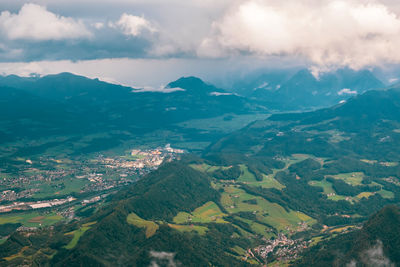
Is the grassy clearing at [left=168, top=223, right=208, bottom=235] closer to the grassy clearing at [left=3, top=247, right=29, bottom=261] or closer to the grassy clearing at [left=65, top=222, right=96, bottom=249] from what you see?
the grassy clearing at [left=65, top=222, right=96, bottom=249]

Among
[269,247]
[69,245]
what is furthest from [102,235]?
[269,247]

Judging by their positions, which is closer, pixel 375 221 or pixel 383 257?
pixel 383 257

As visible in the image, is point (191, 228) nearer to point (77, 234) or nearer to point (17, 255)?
point (77, 234)

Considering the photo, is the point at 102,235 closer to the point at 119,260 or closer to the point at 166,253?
the point at 119,260

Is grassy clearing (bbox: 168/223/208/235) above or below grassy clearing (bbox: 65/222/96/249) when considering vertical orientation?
below

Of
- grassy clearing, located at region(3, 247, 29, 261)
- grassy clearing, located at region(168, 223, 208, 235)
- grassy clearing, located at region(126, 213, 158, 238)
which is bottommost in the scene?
grassy clearing, located at region(168, 223, 208, 235)

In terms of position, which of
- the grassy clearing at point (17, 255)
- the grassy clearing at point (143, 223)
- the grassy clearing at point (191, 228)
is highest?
the grassy clearing at point (143, 223)

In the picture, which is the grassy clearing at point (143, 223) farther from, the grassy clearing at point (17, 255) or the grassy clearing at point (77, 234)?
the grassy clearing at point (17, 255)

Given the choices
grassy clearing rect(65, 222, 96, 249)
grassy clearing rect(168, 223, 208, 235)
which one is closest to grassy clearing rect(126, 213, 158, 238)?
grassy clearing rect(168, 223, 208, 235)

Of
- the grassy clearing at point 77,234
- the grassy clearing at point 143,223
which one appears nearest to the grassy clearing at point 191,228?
the grassy clearing at point 143,223
